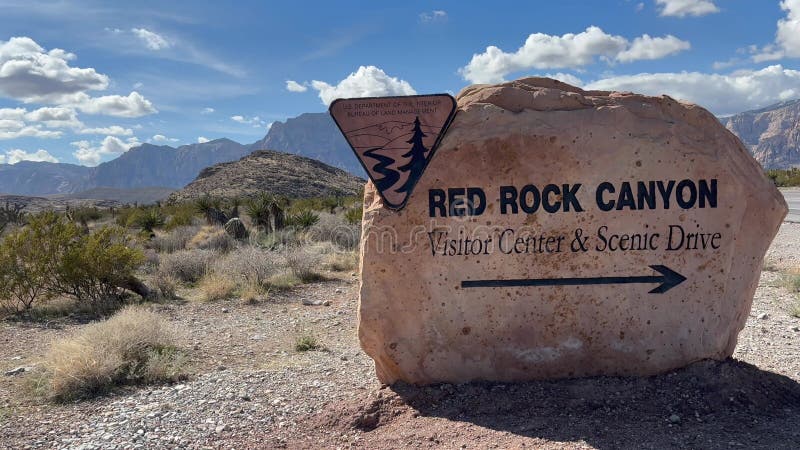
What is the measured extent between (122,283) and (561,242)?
26.9 feet

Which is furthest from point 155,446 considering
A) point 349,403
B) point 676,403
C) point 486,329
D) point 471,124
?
point 676,403

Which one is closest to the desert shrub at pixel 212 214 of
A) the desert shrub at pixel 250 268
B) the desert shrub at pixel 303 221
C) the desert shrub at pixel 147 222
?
the desert shrub at pixel 147 222

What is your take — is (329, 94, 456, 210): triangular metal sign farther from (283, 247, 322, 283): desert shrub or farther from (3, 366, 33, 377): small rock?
(283, 247, 322, 283): desert shrub

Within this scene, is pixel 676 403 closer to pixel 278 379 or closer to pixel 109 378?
pixel 278 379

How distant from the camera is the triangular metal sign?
467cm

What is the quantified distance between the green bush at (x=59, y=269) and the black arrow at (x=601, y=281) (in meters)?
7.35

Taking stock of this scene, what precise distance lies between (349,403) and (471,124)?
251 centimetres

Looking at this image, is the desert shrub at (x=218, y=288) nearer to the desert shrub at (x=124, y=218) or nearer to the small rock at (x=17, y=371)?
the small rock at (x=17, y=371)

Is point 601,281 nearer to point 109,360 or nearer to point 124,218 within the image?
point 109,360

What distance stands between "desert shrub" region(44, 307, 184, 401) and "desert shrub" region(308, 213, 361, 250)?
31.5ft

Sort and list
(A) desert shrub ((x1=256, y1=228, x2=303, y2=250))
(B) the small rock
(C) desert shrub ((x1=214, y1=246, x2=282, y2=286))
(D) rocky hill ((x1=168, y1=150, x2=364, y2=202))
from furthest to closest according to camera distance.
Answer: (D) rocky hill ((x1=168, y1=150, x2=364, y2=202)) → (A) desert shrub ((x1=256, y1=228, x2=303, y2=250)) → (C) desert shrub ((x1=214, y1=246, x2=282, y2=286)) → (B) the small rock

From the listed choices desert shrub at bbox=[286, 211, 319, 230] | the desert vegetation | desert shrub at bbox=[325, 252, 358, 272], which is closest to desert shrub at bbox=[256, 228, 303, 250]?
the desert vegetation

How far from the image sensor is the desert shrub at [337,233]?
16.5 metres

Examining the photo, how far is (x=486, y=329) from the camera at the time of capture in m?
4.69
